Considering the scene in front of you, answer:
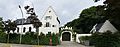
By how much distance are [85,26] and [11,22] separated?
1424 inches

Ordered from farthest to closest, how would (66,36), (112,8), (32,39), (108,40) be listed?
(66,36) < (32,39) < (112,8) < (108,40)

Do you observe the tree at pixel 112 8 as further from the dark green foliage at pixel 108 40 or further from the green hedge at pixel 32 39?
the green hedge at pixel 32 39

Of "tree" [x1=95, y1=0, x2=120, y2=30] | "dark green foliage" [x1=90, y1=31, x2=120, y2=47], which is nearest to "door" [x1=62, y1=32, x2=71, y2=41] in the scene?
"tree" [x1=95, y1=0, x2=120, y2=30]

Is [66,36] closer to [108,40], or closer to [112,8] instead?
[112,8]

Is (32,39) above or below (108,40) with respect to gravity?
above

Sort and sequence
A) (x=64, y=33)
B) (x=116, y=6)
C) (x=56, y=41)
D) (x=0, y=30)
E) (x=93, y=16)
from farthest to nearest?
(x=93, y=16)
(x=64, y=33)
(x=0, y=30)
(x=56, y=41)
(x=116, y=6)

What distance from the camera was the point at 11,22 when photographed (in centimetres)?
5159

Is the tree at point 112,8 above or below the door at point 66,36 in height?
above

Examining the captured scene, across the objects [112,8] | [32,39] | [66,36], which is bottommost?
[32,39]

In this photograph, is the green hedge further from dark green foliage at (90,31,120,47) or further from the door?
the door

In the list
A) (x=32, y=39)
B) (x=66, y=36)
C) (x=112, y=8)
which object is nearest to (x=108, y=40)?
(x=112, y=8)

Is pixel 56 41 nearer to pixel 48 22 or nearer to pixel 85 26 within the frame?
pixel 48 22

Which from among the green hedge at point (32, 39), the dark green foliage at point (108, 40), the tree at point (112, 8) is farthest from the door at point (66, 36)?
the dark green foliage at point (108, 40)

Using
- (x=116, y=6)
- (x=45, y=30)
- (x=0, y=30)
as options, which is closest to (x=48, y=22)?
(x=45, y=30)
